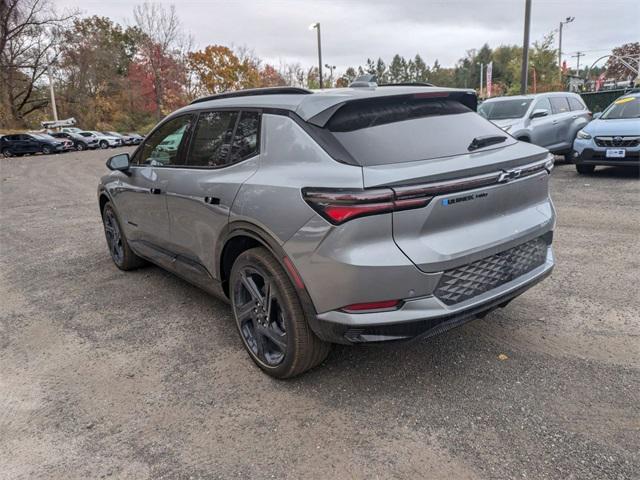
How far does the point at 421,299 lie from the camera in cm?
246

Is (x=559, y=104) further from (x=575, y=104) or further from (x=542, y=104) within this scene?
(x=575, y=104)

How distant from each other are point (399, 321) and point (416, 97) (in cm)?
142

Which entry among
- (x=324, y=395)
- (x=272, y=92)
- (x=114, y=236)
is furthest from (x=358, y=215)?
(x=114, y=236)

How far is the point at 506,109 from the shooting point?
1155 centimetres

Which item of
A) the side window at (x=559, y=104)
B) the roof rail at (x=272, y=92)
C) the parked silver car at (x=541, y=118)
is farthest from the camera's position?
the side window at (x=559, y=104)

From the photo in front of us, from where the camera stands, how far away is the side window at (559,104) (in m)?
11.5

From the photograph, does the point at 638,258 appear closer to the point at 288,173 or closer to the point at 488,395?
the point at 488,395

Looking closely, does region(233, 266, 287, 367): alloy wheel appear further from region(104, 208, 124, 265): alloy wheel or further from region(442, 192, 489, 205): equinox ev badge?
region(104, 208, 124, 265): alloy wheel

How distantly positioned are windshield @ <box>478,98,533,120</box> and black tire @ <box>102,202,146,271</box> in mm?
9042

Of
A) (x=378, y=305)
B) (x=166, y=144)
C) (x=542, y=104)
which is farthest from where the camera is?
(x=542, y=104)

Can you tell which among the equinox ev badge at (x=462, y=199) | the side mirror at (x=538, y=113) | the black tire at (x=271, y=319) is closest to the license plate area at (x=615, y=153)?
the side mirror at (x=538, y=113)

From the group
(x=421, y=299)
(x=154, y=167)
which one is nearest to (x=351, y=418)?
(x=421, y=299)

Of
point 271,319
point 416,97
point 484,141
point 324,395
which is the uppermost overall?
point 416,97

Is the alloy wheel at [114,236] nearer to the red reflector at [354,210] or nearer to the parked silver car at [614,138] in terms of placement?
the red reflector at [354,210]
